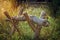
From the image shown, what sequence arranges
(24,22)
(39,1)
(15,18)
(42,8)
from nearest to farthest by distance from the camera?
(15,18) → (24,22) → (42,8) → (39,1)

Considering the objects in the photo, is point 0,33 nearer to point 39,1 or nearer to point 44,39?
point 44,39

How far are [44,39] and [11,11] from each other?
83 cm

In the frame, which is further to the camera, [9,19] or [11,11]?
[11,11]

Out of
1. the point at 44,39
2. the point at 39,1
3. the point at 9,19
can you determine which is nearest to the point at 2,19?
the point at 9,19

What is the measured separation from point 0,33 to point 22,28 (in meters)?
0.37

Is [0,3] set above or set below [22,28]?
above

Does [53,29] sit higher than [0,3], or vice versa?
[0,3]

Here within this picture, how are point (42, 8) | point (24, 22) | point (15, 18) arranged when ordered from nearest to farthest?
point (15, 18) → point (24, 22) → point (42, 8)

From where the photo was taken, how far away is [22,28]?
4.50m

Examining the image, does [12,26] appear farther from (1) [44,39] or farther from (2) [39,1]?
(2) [39,1]

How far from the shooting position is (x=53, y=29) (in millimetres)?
4461

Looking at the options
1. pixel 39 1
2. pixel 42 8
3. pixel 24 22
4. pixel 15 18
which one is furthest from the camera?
pixel 39 1

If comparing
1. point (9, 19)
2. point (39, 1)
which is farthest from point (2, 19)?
point (39, 1)

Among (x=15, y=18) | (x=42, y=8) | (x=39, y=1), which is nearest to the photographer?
(x=15, y=18)
